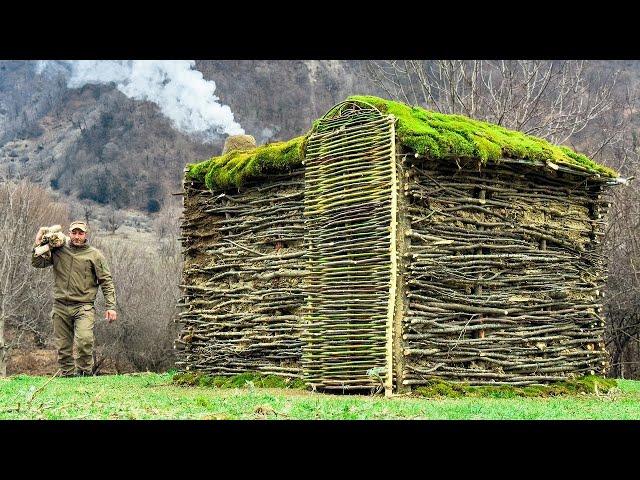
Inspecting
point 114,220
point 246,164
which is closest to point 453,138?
point 246,164

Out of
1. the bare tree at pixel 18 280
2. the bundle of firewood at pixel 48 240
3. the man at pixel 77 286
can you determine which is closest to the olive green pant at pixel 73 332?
the man at pixel 77 286

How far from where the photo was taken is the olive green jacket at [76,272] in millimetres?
11953

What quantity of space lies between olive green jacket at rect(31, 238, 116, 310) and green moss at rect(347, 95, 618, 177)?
4.49 metres

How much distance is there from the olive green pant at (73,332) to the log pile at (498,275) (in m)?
4.89

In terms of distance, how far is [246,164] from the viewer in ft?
38.7

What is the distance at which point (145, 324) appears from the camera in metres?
21.2

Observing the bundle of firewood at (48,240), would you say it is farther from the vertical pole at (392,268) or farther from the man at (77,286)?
the vertical pole at (392,268)

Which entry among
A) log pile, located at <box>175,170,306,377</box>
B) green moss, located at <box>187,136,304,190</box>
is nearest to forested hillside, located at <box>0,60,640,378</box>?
log pile, located at <box>175,170,306,377</box>

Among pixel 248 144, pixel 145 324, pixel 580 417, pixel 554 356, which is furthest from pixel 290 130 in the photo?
pixel 580 417

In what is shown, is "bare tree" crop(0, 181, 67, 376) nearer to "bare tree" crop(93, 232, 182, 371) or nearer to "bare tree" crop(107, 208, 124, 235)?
"bare tree" crop(93, 232, 182, 371)

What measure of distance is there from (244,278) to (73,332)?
8.74ft

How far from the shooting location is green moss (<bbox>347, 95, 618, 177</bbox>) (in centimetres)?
965

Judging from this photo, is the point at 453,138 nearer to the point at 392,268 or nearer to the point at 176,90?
the point at 392,268

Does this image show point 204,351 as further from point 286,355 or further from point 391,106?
point 391,106
